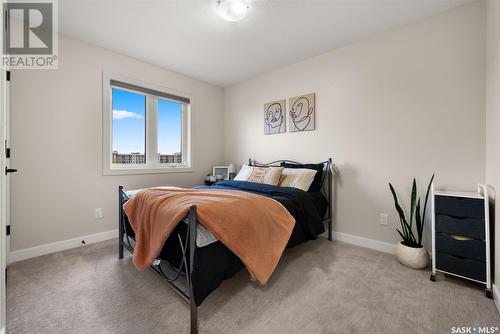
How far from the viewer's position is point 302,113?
312 cm

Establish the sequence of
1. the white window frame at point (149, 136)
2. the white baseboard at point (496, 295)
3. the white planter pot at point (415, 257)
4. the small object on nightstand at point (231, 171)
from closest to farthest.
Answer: the white baseboard at point (496, 295) → the white planter pot at point (415, 257) → the white window frame at point (149, 136) → the small object on nightstand at point (231, 171)

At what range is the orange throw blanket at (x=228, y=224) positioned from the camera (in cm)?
135

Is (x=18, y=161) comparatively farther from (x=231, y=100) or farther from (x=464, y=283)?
(x=464, y=283)

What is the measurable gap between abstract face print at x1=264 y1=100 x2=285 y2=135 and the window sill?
1.52 metres

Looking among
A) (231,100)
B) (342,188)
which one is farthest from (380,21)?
(231,100)

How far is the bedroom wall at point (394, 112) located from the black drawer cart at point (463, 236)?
42cm

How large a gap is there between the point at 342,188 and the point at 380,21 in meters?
1.91

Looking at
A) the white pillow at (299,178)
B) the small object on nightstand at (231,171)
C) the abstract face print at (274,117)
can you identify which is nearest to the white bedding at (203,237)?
the white pillow at (299,178)

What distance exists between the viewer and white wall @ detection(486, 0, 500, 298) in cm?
154

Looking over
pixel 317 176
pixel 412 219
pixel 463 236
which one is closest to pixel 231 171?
pixel 317 176

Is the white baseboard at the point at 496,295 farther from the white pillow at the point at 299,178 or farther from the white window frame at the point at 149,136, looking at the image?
the white window frame at the point at 149,136

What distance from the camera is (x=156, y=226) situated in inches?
58.6

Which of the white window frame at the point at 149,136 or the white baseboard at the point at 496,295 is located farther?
the white window frame at the point at 149,136

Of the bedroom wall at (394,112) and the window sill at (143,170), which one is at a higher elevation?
the bedroom wall at (394,112)
